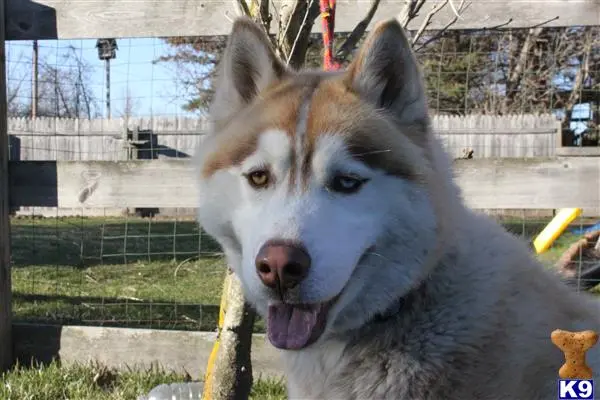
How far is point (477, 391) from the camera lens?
1732 millimetres

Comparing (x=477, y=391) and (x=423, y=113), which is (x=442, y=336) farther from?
(x=423, y=113)

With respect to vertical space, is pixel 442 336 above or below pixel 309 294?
below

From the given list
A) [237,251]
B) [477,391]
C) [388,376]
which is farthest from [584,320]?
[237,251]

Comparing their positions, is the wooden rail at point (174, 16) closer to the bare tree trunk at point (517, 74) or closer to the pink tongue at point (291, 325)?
the pink tongue at point (291, 325)

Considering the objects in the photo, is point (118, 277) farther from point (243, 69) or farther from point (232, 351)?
point (243, 69)

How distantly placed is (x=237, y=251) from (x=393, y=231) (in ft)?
1.90

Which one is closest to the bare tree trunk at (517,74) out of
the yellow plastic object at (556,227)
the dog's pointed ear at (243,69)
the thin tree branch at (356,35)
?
the yellow plastic object at (556,227)

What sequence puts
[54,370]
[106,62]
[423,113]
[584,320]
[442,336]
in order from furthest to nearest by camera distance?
[106,62], [54,370], [423,113], [584,320], [442,336]

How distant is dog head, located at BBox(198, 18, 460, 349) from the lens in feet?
5.66

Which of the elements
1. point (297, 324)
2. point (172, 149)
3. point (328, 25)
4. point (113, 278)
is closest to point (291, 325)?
point (297, 324)

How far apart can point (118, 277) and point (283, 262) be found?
648cm

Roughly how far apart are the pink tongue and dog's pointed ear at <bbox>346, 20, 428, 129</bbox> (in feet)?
2.40

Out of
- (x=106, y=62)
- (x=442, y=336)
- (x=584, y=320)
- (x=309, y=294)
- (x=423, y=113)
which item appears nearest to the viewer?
(x=309, y=294)

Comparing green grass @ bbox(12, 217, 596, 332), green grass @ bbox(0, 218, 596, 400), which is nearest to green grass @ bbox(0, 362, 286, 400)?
green grass @ bbox(0, 218, 596, 400)
